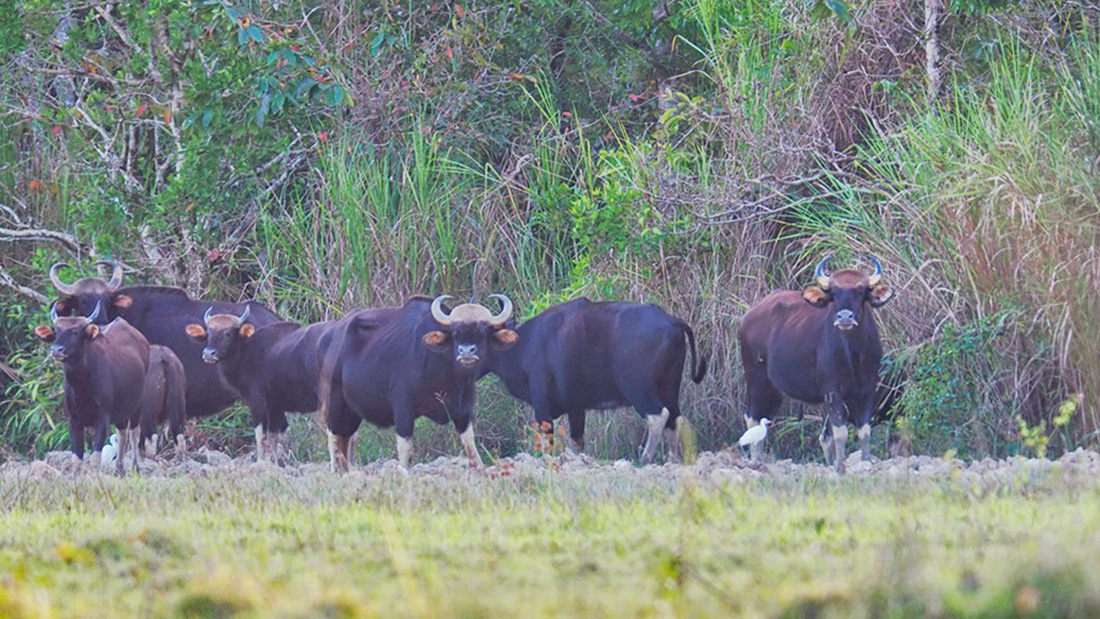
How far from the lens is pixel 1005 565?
197 inches

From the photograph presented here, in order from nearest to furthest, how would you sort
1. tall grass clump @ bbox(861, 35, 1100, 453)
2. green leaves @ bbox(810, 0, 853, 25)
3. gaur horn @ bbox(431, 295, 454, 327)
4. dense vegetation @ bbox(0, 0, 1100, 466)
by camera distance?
green leaves @ bbox(810, 0, 853, 25) → tall grass clump @ bbox(861, 35, 1100, 453) → dense vegetation @ bbox(0, 0, 1100, 466) → gaur horn @ bbox(431, 295, 454, 327)

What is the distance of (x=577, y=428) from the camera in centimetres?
1404

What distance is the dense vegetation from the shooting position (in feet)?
39.0

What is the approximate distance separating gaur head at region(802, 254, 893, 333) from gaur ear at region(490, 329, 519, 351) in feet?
7.20

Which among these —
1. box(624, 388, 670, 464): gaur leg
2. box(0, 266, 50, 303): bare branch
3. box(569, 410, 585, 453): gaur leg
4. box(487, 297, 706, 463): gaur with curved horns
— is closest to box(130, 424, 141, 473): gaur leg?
box(487, 297, 706, 463): gaur with curved horns

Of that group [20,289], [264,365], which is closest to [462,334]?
[264,365]

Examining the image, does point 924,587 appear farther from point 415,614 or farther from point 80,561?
point 80,561

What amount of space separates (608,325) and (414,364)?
1805mm

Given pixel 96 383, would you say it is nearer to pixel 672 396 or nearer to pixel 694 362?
pixel 672 396

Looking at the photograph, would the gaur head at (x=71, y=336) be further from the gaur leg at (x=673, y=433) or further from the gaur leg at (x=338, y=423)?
the gaur leg at (x=673, y=433)

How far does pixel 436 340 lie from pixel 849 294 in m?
2.93

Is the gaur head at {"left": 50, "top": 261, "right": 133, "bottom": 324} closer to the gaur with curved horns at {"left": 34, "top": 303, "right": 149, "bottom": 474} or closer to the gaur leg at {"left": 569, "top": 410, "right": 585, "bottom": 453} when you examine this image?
the gaur with curved horns at {"left": 34, "top": 303, "right": 149, "bottom": 474}

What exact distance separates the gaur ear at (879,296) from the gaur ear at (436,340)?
9.86 feet

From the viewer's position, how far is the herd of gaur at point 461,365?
12.0m
